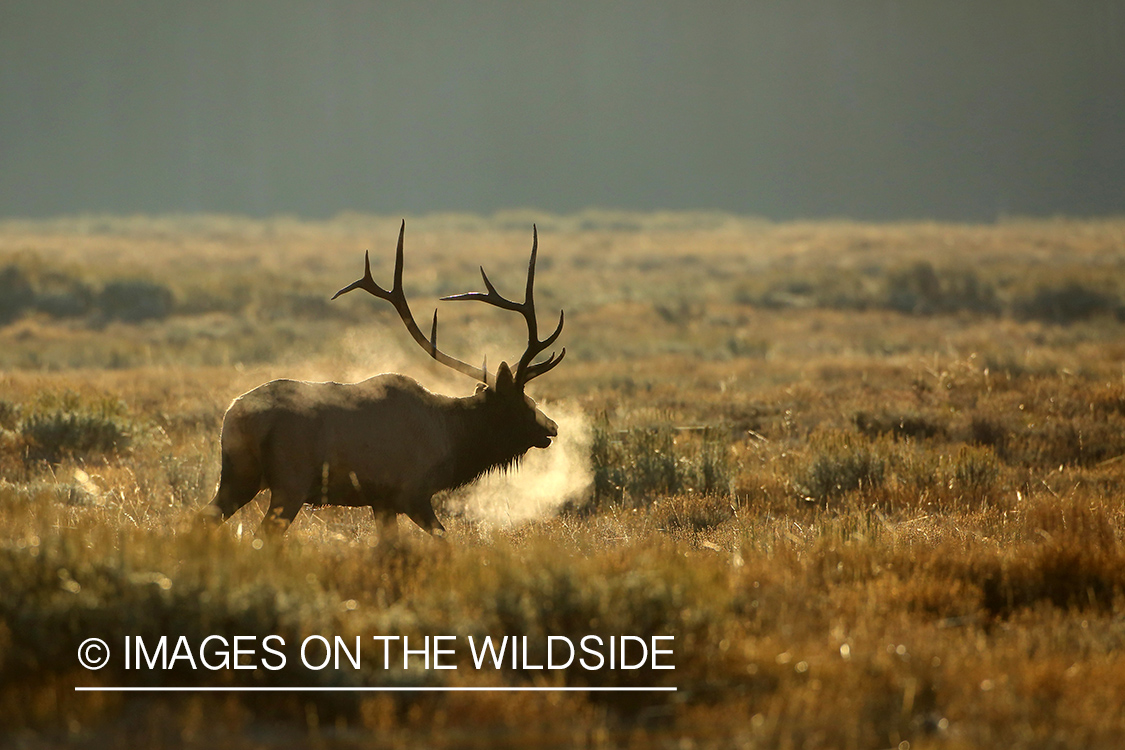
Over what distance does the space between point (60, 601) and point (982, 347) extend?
19.7m

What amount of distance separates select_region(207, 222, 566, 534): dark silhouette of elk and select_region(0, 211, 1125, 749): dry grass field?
1.27 feet

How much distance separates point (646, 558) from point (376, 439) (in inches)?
85.4

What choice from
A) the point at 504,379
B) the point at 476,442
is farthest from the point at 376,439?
the point at 504,379

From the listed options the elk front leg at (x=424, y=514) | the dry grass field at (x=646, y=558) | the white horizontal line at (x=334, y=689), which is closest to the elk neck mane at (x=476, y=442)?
the elk front leg at (x=424, y=514)

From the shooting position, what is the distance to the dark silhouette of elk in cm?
715

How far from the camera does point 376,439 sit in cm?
763

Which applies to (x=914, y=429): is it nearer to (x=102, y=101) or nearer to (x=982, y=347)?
(x=982, y=347)

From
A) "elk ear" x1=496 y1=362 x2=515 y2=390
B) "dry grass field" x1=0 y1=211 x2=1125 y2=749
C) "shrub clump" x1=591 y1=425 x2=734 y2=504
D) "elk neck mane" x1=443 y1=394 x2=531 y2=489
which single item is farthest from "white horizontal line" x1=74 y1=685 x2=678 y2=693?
"shrub clump" x1=591 y1=425 x2=734 y2=504

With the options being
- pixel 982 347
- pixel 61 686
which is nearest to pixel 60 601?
pixel 61 686

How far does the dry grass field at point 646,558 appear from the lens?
16.3 feet

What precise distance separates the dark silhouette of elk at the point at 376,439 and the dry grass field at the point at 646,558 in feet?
1.27

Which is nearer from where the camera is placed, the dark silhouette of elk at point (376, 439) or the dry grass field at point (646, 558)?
the dry grass field at point (646, 558)

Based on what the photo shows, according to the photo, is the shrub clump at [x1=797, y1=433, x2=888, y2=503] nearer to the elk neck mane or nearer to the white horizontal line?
the elk neck mane

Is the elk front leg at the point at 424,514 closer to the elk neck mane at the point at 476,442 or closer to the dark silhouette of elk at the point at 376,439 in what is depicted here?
the dark silhouette of elk at the point at 376,439
